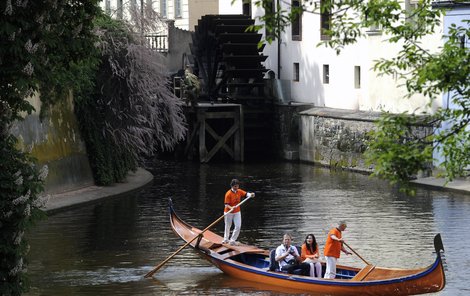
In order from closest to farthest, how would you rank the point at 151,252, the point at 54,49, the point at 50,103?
the point at 54,49 → the point at 151,252 → the point at 50,103

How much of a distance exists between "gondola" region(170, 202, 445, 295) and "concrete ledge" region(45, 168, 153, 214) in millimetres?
7542

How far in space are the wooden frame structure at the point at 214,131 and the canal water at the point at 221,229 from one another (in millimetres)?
4482

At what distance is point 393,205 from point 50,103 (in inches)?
370

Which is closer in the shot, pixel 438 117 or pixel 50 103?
pixel 438 117

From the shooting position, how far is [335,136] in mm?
41062

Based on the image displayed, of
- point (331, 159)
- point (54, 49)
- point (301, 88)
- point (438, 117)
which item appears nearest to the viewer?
point (438, 117)

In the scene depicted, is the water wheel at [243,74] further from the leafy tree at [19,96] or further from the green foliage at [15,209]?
the green foliage at [15,209]

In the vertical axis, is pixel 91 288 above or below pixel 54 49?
below

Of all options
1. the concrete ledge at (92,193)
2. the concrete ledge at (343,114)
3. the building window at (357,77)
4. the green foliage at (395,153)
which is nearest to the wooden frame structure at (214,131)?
the concrete ledge at (343,114)

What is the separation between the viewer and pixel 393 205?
103 feet

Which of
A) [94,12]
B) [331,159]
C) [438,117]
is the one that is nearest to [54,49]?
[94,12]

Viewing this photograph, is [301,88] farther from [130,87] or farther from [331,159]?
[130,87]

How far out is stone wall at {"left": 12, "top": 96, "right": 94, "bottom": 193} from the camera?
104ft

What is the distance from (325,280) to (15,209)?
762 centimetres
